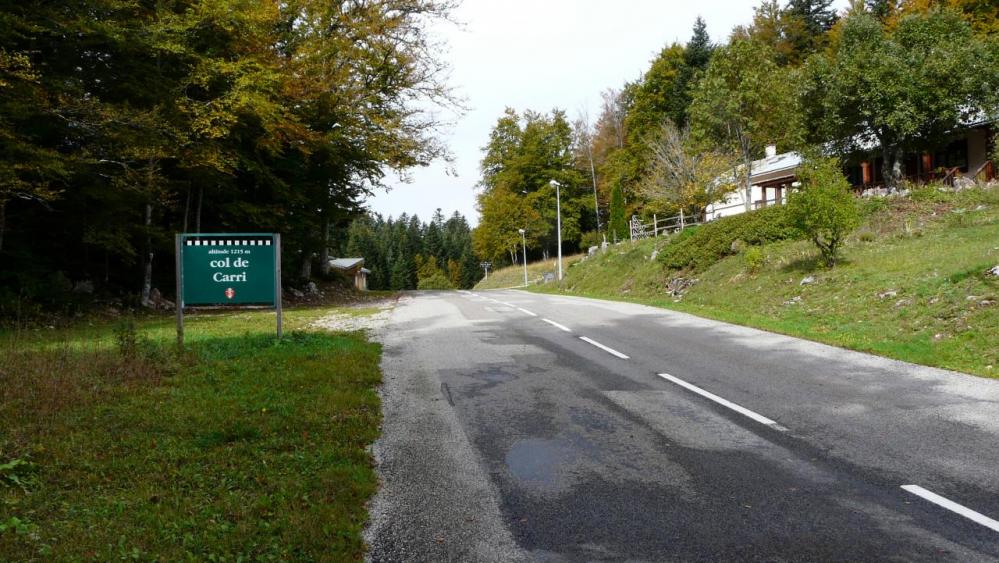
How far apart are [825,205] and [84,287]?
2357 centimetres

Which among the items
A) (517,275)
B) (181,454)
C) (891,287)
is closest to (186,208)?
(181,454)

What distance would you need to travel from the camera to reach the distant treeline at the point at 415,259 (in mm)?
113438

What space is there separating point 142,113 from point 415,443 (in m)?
15.1

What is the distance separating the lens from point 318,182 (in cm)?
3003

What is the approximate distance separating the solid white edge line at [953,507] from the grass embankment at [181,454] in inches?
150

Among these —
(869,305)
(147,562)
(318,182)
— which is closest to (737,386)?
(147,562)

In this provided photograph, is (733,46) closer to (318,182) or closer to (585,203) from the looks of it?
(318,182)

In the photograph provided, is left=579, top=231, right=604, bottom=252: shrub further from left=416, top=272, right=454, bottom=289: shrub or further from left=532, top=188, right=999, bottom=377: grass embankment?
left=416, top=272, right=454, bottom=289: shrub

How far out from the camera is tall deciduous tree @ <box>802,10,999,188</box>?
24.5 metres

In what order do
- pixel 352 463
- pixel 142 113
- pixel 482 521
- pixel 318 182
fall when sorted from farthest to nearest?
pixel 318 182 < pixel 142 113 < pixel 352 463 < pixel 482 521

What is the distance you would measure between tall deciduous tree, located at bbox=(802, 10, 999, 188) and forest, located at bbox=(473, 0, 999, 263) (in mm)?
57

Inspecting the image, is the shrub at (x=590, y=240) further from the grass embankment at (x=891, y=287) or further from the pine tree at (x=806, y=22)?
the grass embankment at (x=891, y=287)

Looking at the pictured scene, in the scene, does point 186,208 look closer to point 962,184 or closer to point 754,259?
point 754,259

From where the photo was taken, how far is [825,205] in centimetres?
1633
